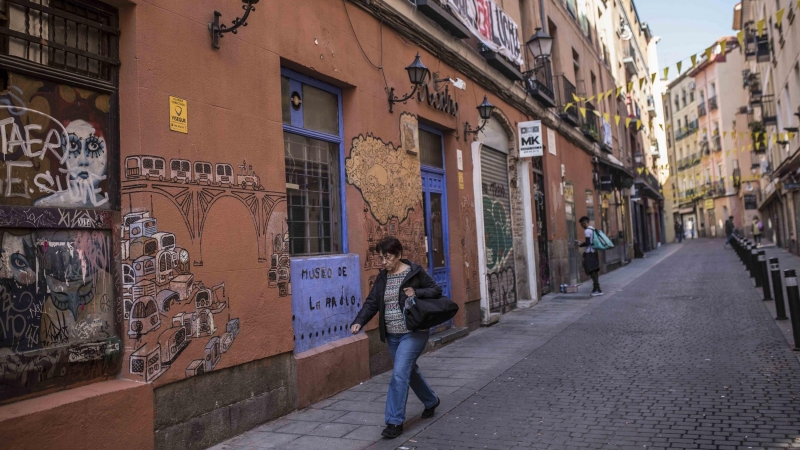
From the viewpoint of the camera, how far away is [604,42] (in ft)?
83.9

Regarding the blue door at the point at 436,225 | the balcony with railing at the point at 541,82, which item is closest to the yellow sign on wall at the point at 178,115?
the blue door at the point at 436,225

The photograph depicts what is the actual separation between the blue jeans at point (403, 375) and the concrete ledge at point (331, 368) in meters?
1.09

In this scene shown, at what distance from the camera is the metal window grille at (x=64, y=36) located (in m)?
3.87

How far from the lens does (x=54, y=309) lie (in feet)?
13.2

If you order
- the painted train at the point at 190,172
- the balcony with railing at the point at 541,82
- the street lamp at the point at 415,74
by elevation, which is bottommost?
the painted train at the point at 190,172

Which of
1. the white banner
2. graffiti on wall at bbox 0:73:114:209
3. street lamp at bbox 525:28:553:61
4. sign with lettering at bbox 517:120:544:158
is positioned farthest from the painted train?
sign with lettering at bbox 517:120:544:158

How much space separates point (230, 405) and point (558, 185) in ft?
42.9

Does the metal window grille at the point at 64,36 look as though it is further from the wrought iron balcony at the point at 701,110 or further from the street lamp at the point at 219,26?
the wrought iron balcony at the point at 701,110

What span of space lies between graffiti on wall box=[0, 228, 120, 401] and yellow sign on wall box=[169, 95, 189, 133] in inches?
38.6

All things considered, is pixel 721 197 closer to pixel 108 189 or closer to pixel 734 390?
pixel 734 390

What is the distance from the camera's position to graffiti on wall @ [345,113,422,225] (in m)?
7.27

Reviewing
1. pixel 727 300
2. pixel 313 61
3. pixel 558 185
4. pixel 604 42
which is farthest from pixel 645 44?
pixel 313 61

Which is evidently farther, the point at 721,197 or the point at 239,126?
the point at 721,197

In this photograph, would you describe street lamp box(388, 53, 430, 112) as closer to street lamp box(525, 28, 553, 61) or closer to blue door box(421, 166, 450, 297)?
blue door box(421, 166, 450, 297)
